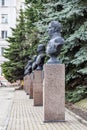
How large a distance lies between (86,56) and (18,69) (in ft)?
105

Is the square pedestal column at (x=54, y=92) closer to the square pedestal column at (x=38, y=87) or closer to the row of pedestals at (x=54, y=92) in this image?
the row of pedestals at (x=54, y=92)

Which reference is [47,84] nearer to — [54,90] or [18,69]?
[54,90]

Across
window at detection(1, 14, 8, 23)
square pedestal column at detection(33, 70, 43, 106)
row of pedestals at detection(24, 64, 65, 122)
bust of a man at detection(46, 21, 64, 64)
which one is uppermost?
bust of a man at detection(46, 21, 64, 64)


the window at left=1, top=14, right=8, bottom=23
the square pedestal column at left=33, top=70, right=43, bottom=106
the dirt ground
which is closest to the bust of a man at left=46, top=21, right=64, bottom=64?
the dirt ground

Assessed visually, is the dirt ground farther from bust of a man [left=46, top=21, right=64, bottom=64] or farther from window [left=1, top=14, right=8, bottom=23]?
window [left=1, top=14, right=8, bottom=23]

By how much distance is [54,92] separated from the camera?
12.8 m

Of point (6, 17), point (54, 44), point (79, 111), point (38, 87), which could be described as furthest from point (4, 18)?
point (54, 44)

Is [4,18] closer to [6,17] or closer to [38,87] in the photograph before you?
[6,17]

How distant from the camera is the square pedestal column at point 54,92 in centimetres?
1271

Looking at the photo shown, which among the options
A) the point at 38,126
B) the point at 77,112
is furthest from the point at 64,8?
the point at 38,126

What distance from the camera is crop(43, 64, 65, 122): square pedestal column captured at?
41.7 ft

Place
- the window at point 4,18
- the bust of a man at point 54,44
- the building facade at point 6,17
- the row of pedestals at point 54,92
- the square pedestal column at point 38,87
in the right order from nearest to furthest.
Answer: the row of pedestals at point 54,92 < the bust of a man at point 54,44 < the square pedestal column at point 38,87 < the building facade at point 6,17 < the window at point 4,18

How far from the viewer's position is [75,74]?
58.2 ft

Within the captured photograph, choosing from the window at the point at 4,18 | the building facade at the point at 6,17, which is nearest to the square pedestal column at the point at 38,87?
the building facade at the point at 6,17
